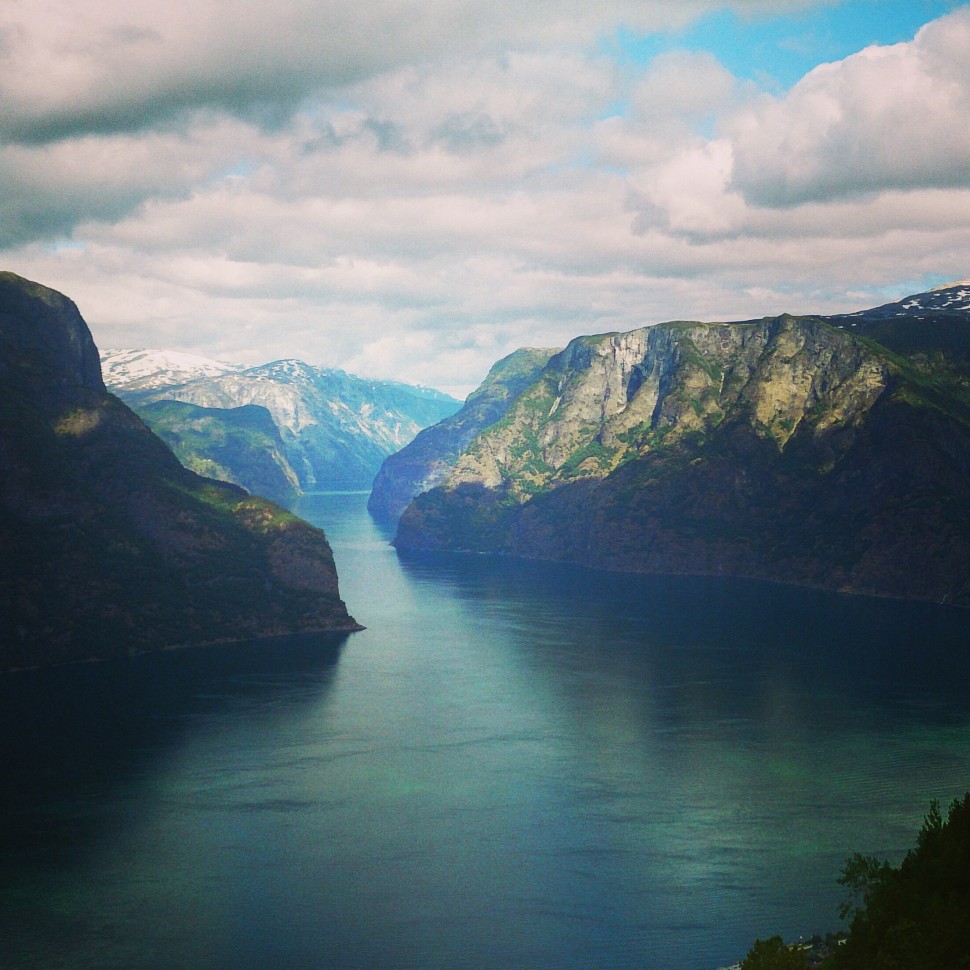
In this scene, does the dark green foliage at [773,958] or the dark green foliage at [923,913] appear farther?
the dark green foliage at [773,958]

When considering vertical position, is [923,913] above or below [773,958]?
above

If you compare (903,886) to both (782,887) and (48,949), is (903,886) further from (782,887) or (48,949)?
(48,949)

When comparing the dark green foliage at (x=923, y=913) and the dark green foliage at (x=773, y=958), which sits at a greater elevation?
the dark green foliage at (x=923, y=913)

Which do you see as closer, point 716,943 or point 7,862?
point 716,943

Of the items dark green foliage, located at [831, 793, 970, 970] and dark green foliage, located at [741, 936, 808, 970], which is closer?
dark green foliage, located at [831, 793, 970, 970]

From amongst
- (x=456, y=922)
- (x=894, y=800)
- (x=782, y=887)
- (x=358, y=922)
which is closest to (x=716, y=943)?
(x=782, y=887)
